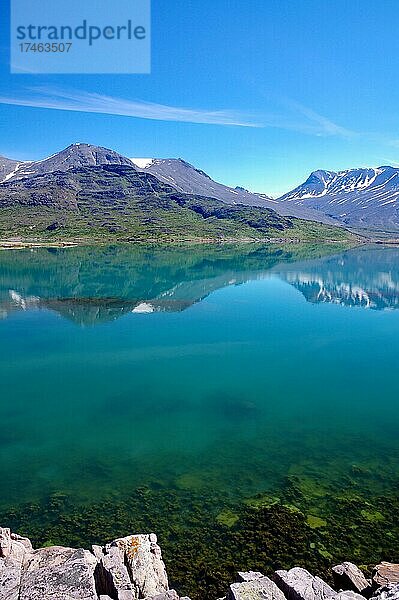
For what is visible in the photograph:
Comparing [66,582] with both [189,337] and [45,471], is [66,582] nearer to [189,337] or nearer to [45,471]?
[45,471]

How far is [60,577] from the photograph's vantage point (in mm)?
12289

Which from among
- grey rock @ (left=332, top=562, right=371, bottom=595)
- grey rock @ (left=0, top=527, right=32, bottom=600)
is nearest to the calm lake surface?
grey rock @ (left=332, top=562, right=371, bottom=595)

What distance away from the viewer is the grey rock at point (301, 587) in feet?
38.2

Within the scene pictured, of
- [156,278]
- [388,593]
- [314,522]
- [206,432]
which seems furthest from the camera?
[156,278]

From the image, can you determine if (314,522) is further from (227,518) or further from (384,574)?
(384,574)

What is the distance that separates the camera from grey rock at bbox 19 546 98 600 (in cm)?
1166

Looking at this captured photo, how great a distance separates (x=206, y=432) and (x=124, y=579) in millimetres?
15925

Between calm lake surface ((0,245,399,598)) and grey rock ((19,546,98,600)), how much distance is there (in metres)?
4.36

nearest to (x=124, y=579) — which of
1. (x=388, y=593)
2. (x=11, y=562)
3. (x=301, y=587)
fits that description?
(x=11, y=562)

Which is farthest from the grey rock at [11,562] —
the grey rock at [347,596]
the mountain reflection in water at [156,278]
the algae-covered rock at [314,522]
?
the mountain reflection in water at [156,278]

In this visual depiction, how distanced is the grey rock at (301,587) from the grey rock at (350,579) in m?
2.42

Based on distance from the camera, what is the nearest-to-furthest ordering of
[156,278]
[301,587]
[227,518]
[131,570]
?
[301,587], [131,570], [227,518], [156,278]

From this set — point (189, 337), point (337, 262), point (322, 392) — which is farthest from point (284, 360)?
point (337, 262)

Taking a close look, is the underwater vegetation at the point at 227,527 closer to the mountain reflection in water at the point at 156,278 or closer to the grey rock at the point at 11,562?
the grey rock at the point at 11,562
